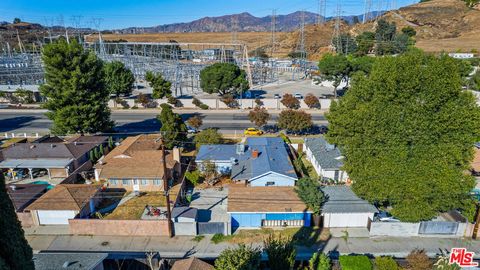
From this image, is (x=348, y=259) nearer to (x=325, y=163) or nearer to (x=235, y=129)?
(x=325, y=163)

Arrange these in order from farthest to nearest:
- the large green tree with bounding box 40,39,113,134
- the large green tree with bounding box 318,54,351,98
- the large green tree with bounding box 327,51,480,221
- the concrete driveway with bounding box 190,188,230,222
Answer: the large green tree with bounding box 318,54,351,98 → the large green tree with bounding box 40,39,113,134 → the concrete driveway with bounding box 190,188,230,222 → the large green tree with bounding box 327,51,480,221

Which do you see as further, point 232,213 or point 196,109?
point 196,109

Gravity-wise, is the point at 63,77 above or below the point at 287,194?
above

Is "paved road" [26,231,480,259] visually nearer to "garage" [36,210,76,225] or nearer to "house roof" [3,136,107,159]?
"garage" [36,210,76,225]

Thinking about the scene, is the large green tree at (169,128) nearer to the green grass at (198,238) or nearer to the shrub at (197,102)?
the green grass at (198,238)

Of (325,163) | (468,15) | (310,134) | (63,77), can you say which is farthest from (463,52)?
(63,77)

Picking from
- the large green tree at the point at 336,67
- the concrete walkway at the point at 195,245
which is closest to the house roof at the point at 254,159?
the concrete walkway at the point at 195,245

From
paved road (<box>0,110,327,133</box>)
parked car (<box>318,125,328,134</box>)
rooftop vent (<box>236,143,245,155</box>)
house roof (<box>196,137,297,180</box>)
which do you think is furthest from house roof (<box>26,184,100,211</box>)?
parked car (<box>318,125,328,134</box>)
